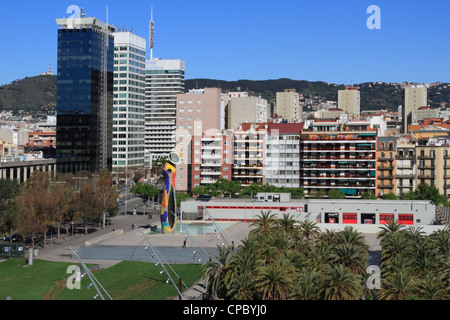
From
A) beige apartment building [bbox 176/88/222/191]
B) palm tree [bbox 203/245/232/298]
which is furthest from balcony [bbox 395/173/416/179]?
palm tree [bbox 203/245/232/298]

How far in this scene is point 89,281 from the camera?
52969 mm

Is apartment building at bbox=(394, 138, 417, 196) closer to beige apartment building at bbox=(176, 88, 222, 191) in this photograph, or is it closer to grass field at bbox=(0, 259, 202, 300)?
beige apartment building at bbox=(176, 88, 222, 191)

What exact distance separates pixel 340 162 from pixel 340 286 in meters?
75.0

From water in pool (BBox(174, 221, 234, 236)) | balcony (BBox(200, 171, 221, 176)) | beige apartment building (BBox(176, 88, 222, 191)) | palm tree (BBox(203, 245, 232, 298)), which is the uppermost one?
beige apartment building (BBox(176, 88, 222, 191))

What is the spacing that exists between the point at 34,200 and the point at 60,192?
10575 mm

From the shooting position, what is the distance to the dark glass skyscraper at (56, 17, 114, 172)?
494 ft

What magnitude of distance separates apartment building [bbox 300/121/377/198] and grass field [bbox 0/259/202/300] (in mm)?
54374

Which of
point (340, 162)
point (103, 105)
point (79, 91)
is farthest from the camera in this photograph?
point (103, 105)

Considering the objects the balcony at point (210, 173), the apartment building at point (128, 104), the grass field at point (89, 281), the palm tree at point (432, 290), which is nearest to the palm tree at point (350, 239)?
the palm tree at point (432, 290)

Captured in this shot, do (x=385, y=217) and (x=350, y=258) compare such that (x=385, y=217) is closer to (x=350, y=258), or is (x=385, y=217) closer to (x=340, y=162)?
(x=340, y=162)

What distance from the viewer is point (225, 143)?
390 ft

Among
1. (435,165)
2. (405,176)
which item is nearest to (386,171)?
(405,176)

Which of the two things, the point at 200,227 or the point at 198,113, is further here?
the point at 198,113
